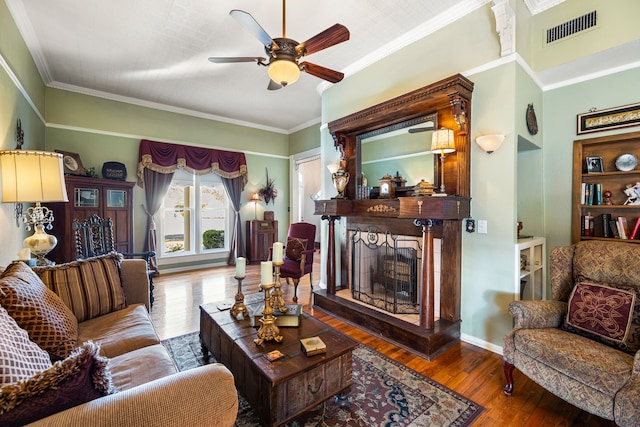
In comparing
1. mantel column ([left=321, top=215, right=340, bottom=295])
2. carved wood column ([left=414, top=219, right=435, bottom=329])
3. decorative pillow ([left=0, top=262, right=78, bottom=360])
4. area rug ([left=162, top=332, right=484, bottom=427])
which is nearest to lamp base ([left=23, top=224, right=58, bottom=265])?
decorative pillow ([left=0, top=262, right=78, bottom=360])

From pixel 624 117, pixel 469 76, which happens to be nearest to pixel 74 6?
pixel 469 76

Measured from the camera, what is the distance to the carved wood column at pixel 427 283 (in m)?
2.55

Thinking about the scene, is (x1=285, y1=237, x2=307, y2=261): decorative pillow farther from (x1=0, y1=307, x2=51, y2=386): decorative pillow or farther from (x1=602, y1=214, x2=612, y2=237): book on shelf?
(x1=602, y1=214, x2=612, y2=237): book on shelf

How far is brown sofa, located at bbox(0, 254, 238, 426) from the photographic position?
82 centimetres

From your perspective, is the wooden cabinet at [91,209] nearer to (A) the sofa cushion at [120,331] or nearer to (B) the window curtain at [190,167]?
(B) the window curtain at [190,167]

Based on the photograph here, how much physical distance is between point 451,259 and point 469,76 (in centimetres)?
176

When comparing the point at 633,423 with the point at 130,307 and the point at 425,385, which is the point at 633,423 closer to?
the point at 425,385

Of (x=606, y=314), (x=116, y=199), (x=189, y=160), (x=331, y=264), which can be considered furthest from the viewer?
(x=189, y=160)

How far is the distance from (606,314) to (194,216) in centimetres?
604

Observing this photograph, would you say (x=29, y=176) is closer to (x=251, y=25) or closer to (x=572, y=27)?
(x=251, y=25)

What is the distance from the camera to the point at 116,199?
4.47 meters

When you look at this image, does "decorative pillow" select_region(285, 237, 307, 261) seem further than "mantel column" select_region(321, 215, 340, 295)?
Yes

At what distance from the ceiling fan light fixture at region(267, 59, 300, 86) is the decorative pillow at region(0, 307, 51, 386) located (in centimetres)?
203

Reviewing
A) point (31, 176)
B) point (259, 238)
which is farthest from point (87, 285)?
point (259, 238)
